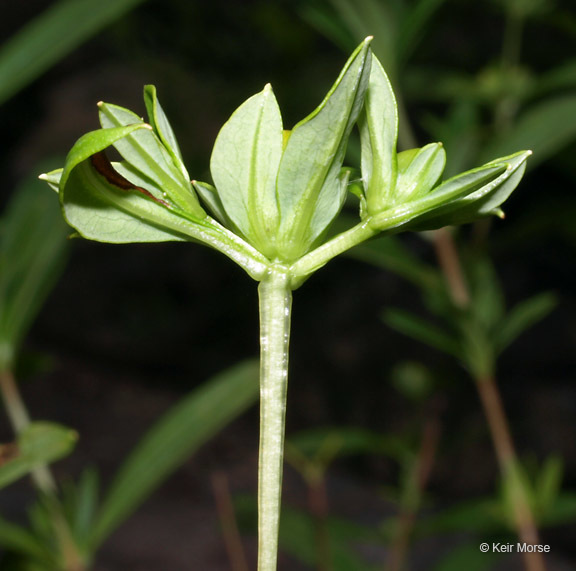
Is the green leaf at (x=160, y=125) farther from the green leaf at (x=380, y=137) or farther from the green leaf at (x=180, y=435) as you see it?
the green leaf at (x=180, y=435)

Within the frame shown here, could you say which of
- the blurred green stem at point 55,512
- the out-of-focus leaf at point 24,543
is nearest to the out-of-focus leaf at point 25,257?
the blurred green stem at point 55,512

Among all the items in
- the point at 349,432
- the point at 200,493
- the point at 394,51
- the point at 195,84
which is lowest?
the point at 349,432

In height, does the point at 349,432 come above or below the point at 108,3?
below

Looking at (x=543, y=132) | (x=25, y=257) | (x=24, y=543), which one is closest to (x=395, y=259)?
(x=543, y=132)

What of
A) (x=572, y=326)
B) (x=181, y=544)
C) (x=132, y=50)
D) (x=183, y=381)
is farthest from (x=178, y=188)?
(x=132, y=50)

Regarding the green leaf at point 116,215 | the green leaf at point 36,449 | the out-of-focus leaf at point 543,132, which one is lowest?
the green leaf at point 36,449

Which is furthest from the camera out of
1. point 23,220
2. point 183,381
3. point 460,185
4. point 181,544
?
point 183,381

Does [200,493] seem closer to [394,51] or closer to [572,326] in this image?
[572,326]

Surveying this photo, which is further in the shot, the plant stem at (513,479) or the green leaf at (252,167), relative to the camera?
the plant stem at (513,479)
